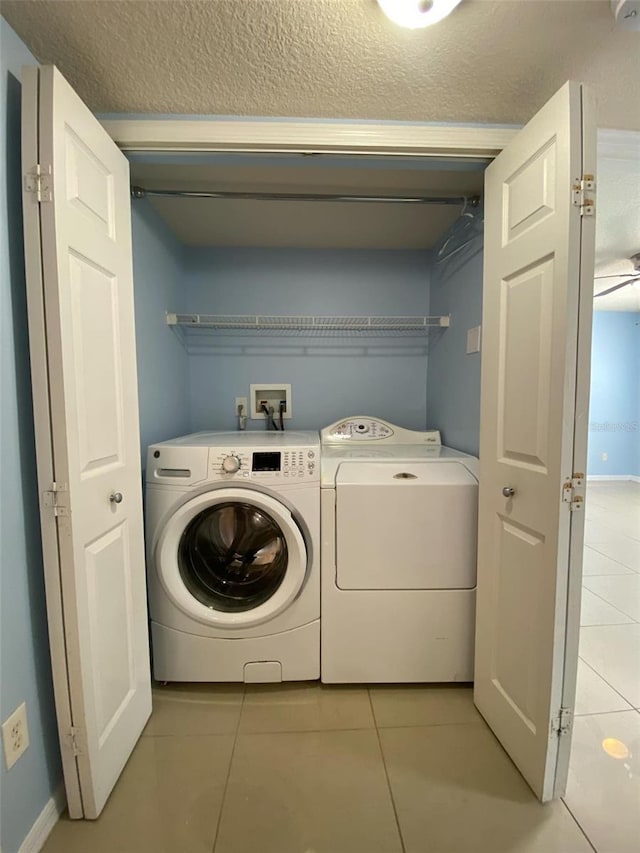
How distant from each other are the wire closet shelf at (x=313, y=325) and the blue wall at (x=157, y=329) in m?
0.19

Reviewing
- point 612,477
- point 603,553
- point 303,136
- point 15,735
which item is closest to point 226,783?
point 15,735

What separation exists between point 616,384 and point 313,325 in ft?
15.9

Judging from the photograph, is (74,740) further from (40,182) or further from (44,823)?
(40,182)

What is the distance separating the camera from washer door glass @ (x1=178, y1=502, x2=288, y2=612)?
149 cm

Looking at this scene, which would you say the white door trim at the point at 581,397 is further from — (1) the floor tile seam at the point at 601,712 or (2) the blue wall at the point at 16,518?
(2) the blue wall at the point at 16,518

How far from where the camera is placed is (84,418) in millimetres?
969

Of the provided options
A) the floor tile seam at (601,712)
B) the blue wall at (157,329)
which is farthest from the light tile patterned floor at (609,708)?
the blue wall at (157,329)

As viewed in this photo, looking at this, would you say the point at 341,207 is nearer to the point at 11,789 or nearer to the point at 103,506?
the point at 103,506

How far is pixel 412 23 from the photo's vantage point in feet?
2.81

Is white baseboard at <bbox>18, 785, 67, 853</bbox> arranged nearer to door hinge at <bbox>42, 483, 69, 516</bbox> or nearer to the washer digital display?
door hinge at <bbox>42, 483, 69, 516</bbox>

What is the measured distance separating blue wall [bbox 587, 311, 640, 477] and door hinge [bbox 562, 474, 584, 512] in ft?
15.7

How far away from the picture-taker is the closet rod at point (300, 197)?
4.99 ft

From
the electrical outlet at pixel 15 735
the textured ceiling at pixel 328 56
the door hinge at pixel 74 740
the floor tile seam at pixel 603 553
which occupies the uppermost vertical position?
the textured ceiling at pixel 328 56

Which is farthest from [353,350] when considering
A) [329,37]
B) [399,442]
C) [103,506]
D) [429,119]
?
[103,506]
